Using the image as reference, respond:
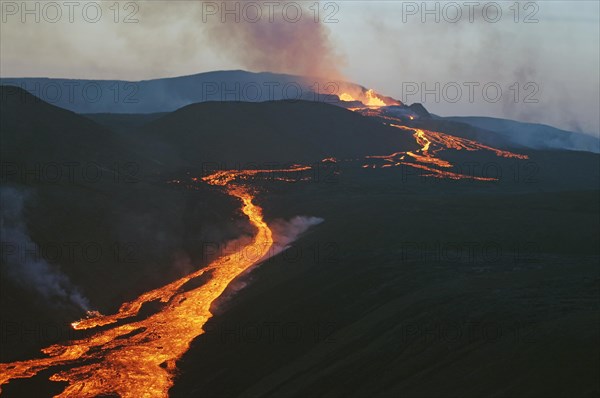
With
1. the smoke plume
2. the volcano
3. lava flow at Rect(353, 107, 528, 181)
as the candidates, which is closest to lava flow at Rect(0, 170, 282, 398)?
the volcano

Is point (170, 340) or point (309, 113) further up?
point (309, 113)

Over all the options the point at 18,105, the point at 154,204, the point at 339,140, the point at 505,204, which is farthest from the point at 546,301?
the point at 339,140

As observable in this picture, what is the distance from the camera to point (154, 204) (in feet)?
295

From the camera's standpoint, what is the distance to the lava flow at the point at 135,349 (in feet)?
149

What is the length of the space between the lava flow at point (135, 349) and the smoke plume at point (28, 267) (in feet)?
12.0

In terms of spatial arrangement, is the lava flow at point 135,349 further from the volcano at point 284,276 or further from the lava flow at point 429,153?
the lava flow at point 429,153

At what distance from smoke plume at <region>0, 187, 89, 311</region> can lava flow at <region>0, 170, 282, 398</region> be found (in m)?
3.66

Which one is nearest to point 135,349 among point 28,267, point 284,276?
point 28,267

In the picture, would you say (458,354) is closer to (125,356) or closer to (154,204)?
(125,356)

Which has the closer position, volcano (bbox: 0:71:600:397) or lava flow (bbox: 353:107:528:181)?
volcano (bbox: 0:71:600:397)

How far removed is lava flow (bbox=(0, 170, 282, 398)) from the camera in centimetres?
4544

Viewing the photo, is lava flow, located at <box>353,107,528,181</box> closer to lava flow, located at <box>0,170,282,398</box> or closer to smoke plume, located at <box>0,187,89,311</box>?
lava flow, located at <box>0,170,282,398</box>

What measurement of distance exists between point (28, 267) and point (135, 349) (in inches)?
630

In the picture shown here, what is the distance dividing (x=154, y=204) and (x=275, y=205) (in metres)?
17.4
